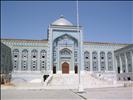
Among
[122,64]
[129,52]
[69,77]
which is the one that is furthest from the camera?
[122,64]

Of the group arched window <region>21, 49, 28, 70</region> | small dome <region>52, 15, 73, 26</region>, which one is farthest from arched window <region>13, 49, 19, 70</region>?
small dome <region>52, 15, 73, 26</region>

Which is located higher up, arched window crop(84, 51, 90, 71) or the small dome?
the small dome

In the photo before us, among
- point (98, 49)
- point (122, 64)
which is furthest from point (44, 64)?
point (122, 64)

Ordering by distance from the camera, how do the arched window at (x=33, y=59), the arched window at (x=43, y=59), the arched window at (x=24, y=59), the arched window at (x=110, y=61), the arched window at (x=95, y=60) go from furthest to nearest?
1. the arched window at (x=110, y=61)
2. the arched window at (x=95, y=60)
3. the arched window at (x=43, y=59)
4. the arched window at (x=33, y=59)
5. the arched window at (x=24, y=59)

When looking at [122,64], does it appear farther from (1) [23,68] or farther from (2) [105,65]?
(1) [23,68]

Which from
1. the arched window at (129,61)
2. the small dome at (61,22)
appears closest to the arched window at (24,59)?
the small dome at (61,22)

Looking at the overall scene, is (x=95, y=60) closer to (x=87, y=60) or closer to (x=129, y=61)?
(x=87, y=60)

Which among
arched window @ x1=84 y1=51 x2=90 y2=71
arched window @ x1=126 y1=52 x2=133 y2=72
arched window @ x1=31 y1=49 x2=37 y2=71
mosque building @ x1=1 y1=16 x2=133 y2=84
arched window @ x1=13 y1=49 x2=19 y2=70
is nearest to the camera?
mosque building @ x1=1 y1=16 x2=133 y2=84

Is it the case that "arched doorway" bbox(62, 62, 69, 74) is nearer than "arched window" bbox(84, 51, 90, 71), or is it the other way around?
"arched doorway" bbox(62, 62, 69, 74)

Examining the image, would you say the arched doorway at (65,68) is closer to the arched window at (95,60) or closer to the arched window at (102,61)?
the arched window at (95,60)

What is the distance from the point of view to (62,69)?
44875 mm

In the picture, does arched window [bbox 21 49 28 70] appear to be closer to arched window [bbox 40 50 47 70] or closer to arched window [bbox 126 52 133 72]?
arched window [bbox 40 50 47 70]

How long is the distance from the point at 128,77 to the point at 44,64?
17901 mm

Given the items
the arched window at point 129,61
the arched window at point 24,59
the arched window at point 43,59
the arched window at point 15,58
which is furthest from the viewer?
the arched window at point 43,59
